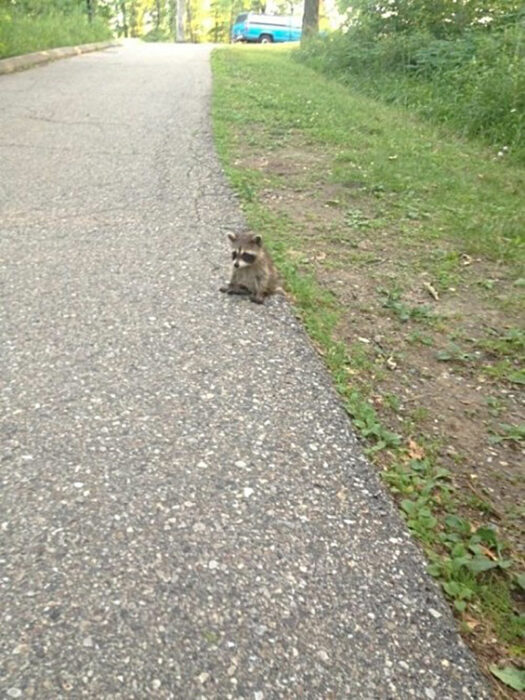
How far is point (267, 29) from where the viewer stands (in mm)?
30969

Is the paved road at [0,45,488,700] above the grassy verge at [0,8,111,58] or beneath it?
beneath

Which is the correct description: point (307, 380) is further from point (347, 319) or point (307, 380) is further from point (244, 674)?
point (244, 674)

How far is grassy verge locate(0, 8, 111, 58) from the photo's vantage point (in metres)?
12.3

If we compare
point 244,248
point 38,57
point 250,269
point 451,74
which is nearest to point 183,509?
point 250,269

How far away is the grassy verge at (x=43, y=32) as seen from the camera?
484 inches

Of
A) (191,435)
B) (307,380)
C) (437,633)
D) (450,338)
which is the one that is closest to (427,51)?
(450,338)

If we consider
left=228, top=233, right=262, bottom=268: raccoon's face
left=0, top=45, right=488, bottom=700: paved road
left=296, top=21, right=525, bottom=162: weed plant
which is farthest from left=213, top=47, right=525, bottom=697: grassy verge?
left=296, top=21, right=525, bottom=162: weed plant

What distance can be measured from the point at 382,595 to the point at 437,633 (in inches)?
7.8

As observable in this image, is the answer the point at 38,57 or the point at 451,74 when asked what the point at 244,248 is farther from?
the point at 38,57

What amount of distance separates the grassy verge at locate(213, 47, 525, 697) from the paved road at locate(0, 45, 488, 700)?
166 mm

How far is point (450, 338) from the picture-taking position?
3707mm

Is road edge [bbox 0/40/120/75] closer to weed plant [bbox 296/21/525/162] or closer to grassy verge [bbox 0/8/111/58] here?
grassy verge [bbox 0/8/111/58]

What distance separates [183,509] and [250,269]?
1921 mm

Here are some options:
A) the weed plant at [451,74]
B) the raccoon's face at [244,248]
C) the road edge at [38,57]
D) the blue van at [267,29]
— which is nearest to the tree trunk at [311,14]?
the weed plant at [451,74]
